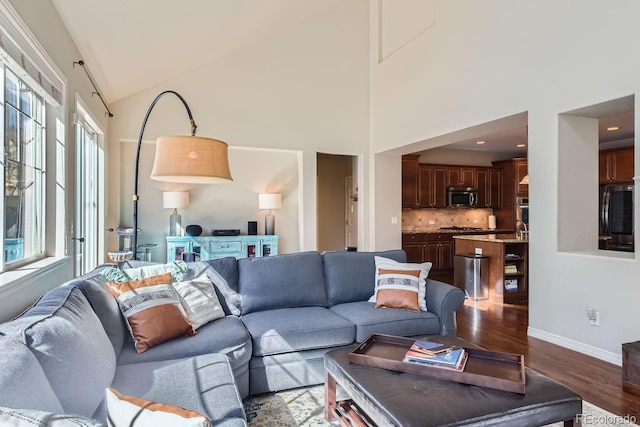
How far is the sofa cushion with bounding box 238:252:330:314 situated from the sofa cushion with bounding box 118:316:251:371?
0.44m

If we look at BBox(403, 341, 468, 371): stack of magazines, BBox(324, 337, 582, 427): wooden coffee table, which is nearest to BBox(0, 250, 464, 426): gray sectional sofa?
BBox(324, 337, 582, 427): wooden coffee table

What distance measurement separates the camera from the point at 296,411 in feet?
7.56

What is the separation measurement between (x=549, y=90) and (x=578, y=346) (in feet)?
7.81

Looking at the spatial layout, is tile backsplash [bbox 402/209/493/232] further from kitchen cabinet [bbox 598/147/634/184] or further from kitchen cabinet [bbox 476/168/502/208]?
kitchen cabinet [bbox 598/147/634/184]

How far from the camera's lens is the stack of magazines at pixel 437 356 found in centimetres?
181

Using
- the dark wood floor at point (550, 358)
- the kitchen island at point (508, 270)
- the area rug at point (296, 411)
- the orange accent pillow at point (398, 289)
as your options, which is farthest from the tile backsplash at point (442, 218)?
the area rug at point (296, 411)

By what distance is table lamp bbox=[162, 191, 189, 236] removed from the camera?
222 inches

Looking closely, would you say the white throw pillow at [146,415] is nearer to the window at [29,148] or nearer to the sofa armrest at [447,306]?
the window at [29,148]

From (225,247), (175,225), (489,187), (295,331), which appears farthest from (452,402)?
(489,187)

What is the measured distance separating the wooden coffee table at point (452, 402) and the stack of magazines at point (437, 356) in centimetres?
8

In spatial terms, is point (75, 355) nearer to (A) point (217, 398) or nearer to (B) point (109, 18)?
(A) point (217, 398)

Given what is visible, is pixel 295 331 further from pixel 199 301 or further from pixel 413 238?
pixel 413 238

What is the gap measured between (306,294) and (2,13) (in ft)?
8.40

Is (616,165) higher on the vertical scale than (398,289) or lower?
higher
